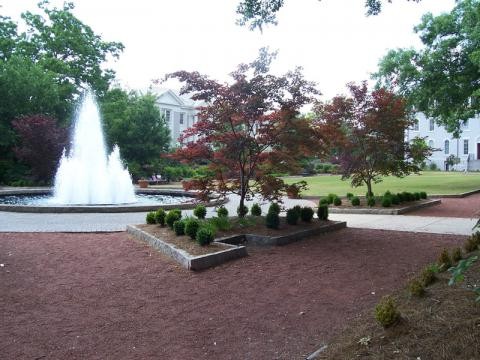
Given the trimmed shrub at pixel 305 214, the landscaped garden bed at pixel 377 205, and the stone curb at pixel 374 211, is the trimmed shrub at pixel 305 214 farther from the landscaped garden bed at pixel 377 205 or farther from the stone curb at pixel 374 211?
the stone curb at pixel 374 211

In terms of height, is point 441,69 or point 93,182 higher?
point 441,69

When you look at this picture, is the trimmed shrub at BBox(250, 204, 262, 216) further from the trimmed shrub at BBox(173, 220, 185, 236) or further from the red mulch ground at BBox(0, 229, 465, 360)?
the trimmed shrub at BBox(173, 220, 185, 236)

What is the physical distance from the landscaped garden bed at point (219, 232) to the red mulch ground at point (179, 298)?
0.24m

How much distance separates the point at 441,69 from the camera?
24.2 m

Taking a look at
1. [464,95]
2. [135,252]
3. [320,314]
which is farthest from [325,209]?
[464,95]

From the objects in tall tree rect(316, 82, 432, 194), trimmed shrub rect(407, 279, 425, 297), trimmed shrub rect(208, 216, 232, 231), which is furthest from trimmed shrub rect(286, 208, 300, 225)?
tall tree rect(316, 82, 432, 194)

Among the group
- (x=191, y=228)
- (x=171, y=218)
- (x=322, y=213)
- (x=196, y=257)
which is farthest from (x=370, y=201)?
(x=196, y=257)

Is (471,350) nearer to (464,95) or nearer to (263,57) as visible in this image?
(263,57)

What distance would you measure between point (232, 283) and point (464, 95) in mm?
22410

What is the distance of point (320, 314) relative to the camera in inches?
201

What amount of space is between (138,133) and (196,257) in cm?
2897

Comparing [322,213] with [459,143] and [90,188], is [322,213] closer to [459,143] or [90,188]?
[90,188]

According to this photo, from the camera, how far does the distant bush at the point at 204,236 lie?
7.55 metres

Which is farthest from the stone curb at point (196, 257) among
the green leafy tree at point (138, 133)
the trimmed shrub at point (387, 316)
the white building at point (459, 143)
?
the white building at point (459, 143)
